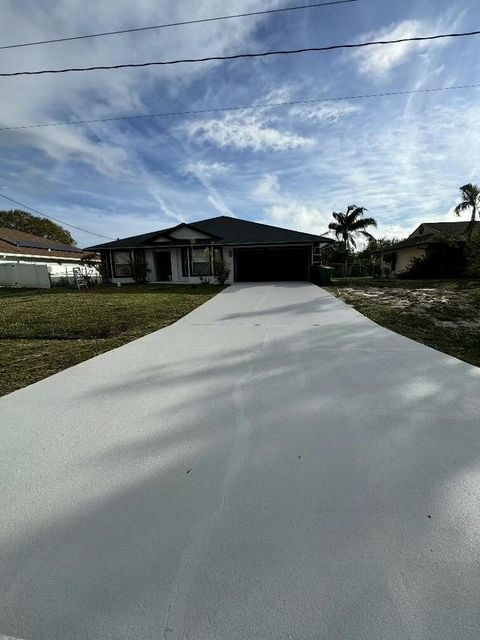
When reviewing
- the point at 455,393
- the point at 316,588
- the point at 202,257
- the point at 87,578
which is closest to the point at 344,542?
the point at 316,588

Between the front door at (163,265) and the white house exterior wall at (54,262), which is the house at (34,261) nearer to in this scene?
the white house exterior wall at (54,262)

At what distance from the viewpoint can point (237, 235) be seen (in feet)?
60.8

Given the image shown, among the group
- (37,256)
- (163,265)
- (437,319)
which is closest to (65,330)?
(437,319)

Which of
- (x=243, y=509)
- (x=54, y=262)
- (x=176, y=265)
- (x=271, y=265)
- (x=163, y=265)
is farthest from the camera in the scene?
(x=54, y=262)

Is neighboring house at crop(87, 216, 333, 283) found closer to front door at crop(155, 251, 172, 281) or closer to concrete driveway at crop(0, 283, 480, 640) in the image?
front door at crop(155, 251, 172, 281)

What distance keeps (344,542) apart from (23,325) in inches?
294

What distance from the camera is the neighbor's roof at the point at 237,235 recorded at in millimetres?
17047

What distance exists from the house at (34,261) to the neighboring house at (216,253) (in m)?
2.96

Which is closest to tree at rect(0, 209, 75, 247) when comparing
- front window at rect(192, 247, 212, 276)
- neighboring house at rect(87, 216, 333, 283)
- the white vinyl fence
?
the white vinyl fence

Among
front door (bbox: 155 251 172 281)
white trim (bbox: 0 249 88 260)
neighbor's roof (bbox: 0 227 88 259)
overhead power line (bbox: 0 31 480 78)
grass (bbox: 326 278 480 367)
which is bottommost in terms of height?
grass (bbox: 326 278 480 367)

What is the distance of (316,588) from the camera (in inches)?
49.9

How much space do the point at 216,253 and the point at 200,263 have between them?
3.91 ft

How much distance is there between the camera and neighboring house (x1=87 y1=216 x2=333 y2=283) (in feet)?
57.3

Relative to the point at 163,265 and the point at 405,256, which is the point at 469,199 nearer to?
the point at 405,256
